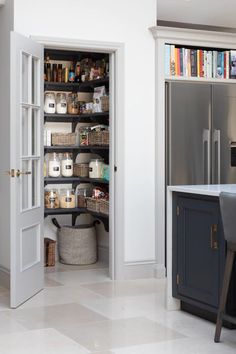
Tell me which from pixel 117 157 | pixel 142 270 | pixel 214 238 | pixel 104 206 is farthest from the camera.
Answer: pixel 104 206

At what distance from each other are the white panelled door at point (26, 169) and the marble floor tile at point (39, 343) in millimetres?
787

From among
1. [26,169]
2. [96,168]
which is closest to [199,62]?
[96,168]

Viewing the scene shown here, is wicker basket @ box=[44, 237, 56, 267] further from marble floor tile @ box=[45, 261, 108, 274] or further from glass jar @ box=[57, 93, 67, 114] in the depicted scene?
glass jar @ box=[57, 93, 67, 114]

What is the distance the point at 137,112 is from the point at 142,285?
1601 mm

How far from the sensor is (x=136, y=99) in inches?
243

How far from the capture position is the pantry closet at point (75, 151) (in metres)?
6.73

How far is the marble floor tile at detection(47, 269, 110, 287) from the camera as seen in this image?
6043mm

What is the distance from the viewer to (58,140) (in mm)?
6867

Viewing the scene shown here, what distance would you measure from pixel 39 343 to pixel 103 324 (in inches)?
23.1

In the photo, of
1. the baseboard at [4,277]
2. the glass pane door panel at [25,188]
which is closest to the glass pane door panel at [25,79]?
the glass pane door panel at [25,188]

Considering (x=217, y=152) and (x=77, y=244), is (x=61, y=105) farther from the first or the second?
(x=217, y=152)

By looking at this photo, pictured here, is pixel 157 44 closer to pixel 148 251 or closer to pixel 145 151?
pixel 145 151

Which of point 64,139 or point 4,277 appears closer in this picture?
point 4,277

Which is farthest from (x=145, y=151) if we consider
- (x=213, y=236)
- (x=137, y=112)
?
(x=213, y=236)
